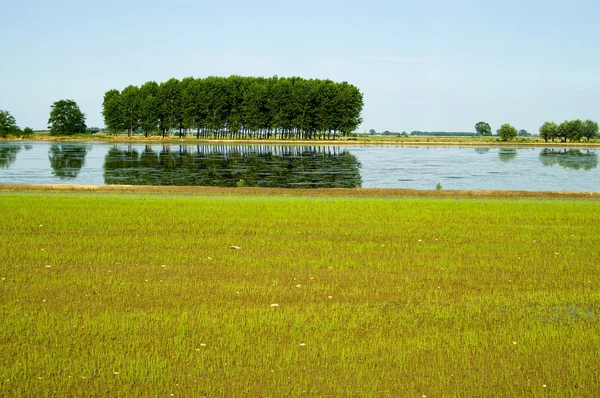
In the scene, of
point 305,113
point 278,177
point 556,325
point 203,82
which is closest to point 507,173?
point 278,177

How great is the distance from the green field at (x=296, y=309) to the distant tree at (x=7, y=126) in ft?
582

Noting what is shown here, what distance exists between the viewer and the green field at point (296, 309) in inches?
321

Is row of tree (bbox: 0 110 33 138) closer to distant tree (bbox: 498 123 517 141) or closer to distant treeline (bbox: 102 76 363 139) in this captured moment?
distant treeline (bbox: 102 76 363 139)

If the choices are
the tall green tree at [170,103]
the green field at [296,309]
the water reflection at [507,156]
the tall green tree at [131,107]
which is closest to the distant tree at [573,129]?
the water reflection at [507,156]

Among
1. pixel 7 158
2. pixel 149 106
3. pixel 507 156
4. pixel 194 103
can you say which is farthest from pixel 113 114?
pixel 507 156

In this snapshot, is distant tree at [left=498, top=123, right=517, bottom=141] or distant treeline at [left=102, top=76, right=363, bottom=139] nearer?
distant treeline at [left=102, top=76, right=363, bottom=139]

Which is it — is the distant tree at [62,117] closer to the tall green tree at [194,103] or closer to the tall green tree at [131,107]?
the tall green tree at [131,107]

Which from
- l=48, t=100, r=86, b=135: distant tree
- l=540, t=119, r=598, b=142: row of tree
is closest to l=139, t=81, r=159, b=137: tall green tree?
l=48, t=100, r=86, b=135: distant tree

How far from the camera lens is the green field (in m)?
8.15

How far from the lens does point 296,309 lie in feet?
36.5

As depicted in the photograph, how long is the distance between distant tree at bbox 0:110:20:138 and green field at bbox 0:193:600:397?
582ft

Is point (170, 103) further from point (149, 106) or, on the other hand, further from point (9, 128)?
point (9, 128)

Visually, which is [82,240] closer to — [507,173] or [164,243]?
[164,243]

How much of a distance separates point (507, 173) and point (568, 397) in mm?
53750
